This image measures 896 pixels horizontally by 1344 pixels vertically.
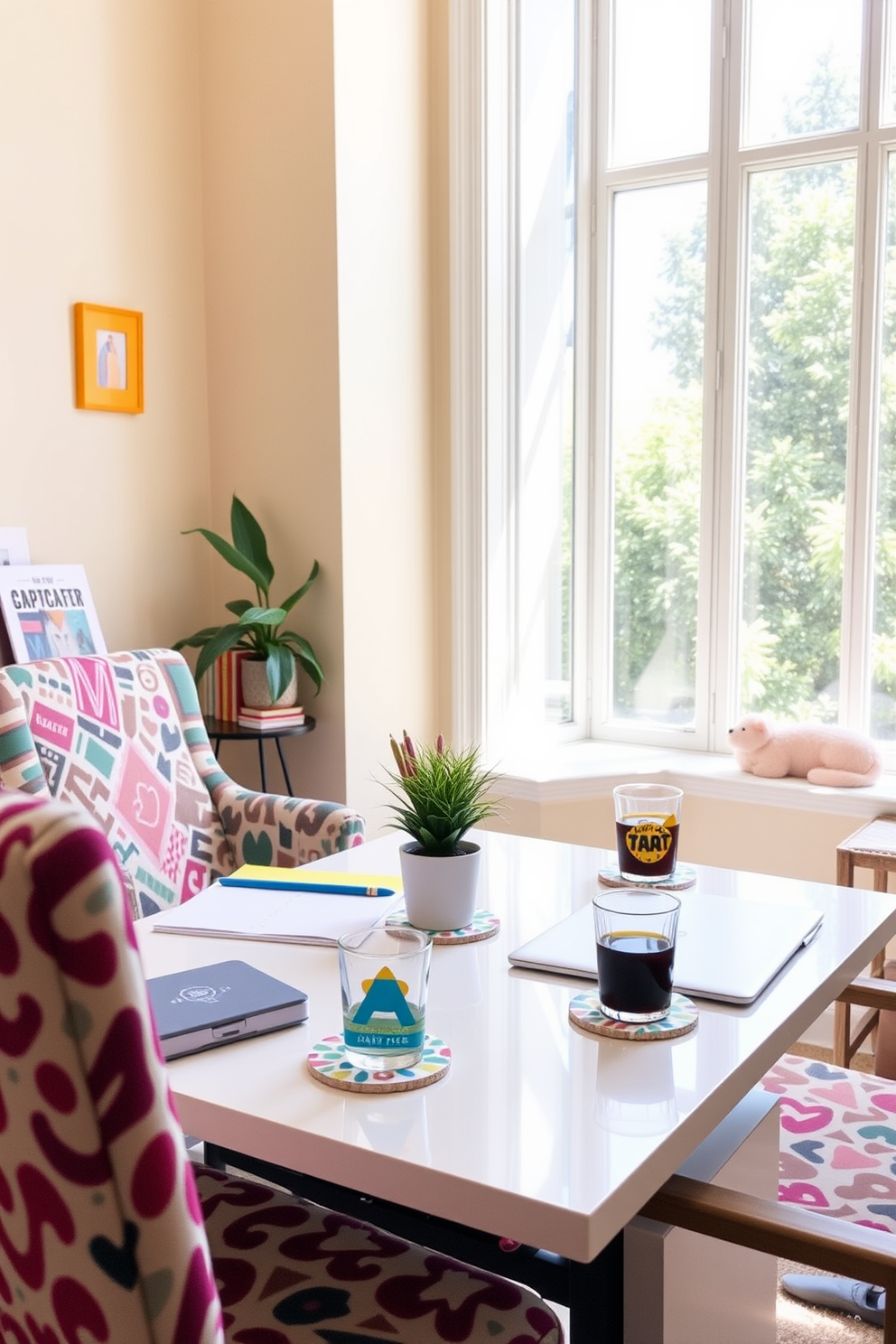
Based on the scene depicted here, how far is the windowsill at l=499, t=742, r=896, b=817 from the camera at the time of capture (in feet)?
9.55

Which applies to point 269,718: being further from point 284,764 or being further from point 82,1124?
point 82,1124

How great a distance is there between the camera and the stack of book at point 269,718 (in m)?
2.86

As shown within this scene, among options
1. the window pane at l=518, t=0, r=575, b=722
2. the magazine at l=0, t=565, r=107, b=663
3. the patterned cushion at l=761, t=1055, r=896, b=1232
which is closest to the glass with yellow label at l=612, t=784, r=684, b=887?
the patterned cushion at l=761, t=1055, r=896, b=1232

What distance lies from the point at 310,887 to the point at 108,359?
1.78m

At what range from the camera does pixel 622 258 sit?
134 inches

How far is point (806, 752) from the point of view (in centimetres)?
302

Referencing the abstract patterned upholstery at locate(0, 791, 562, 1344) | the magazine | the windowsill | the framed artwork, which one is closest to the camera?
the abstract patterned upholstery at locate(0, 791, 562, 1344)

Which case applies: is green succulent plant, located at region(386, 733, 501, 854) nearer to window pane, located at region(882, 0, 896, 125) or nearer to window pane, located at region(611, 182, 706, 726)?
window pane, located at region(611, 182, 706, 726)

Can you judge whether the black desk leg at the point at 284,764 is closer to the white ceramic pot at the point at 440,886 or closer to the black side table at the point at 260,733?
the black side table at the point at 260,733

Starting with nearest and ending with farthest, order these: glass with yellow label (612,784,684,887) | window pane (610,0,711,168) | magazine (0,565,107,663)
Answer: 1. glass with yellow label (612,784,684,887)
2. magazine (0,565,107,663)
3. window pane (610,0,711,168)

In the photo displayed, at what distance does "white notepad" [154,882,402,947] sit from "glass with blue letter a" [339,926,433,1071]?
298mm

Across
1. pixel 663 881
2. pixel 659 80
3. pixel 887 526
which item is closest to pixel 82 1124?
pixel 663 881

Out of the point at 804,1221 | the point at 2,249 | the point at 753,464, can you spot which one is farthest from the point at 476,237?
the point at 804,1221

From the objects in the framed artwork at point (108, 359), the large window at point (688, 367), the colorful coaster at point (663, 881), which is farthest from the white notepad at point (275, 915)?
the large window at point (688, 367)
